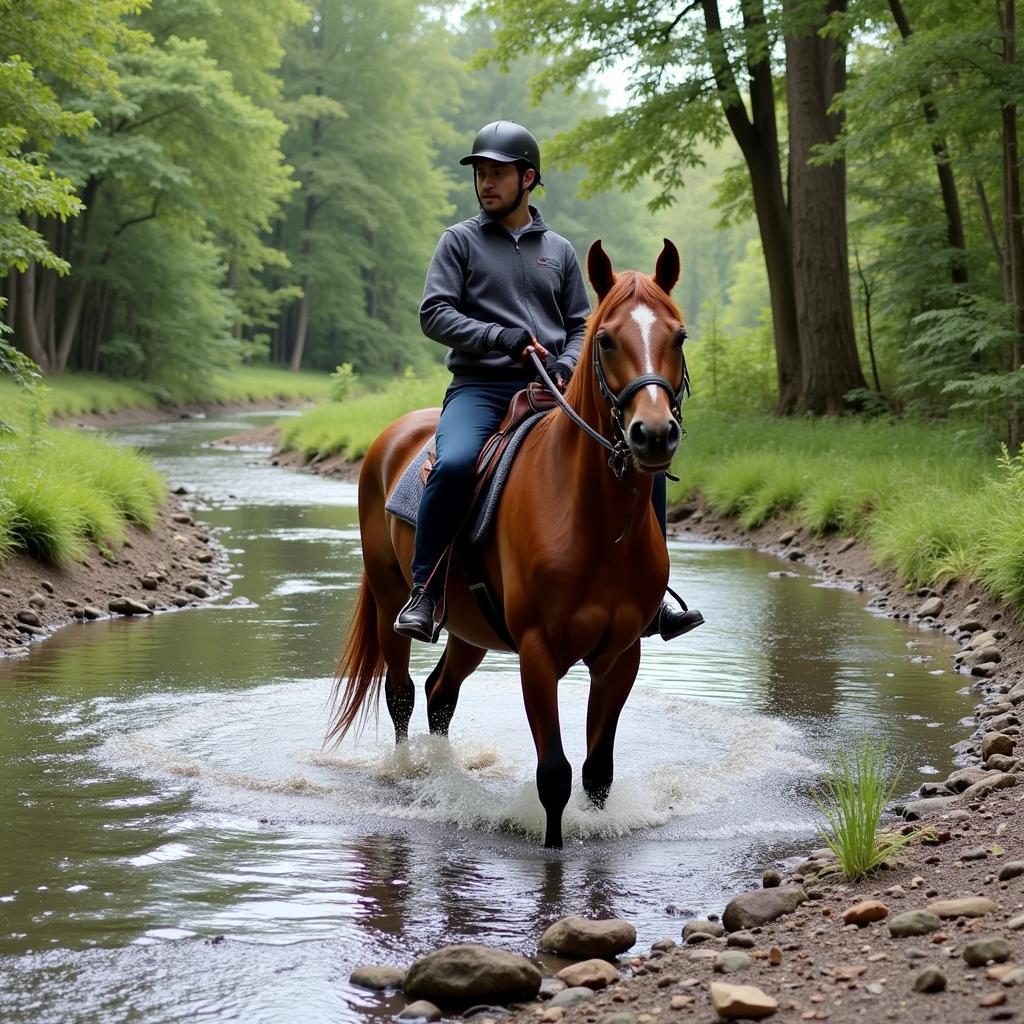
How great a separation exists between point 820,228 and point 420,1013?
1796cm

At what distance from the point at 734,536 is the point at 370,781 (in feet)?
36.5

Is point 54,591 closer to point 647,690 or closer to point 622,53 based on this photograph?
point 647,690

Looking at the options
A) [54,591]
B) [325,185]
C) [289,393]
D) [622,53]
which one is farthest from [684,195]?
[54,591]

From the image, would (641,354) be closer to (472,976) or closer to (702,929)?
(702,929)

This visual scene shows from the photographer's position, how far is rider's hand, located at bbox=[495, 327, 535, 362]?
6.03 metres

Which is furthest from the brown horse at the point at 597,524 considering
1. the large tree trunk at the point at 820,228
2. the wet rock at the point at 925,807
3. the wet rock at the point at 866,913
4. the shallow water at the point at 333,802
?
the large tree trunk at the point at 820,228

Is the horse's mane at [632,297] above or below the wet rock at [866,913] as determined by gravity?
above

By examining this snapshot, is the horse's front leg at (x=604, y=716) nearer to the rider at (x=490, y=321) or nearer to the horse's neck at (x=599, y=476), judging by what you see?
the rider at (x=490, y=321)

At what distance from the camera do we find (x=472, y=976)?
392cm

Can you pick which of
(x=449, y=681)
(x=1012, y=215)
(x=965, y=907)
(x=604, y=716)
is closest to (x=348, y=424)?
(x=1012, y=215)

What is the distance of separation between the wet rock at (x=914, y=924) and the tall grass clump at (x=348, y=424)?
22.4m

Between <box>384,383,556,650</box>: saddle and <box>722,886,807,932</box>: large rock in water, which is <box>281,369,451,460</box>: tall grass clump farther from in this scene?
<box>722,886,807,932</box>: large rock in water

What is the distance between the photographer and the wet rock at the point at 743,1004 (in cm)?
339

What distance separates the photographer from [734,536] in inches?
681
